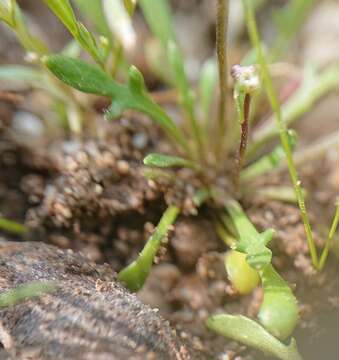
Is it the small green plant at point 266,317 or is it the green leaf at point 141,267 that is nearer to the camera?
the small green plant at point 266,317

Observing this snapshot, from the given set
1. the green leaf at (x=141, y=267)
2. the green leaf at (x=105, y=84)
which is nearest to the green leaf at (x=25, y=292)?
the green leaf at (x=141, y=267)

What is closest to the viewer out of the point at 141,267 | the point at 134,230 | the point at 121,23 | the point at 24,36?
the point at 121,23

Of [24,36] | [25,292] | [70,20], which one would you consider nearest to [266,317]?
[25,292]

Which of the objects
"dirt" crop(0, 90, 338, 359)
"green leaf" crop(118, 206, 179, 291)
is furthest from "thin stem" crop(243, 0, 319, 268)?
"green leaf" crop(118, 206, 179, 291)

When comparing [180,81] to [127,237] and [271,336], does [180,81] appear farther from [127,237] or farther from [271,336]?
[271,336]

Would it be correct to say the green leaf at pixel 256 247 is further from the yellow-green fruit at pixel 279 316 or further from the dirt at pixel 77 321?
the dirt at pixel 77 321

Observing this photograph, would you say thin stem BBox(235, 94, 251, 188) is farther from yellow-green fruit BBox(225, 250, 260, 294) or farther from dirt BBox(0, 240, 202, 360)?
dirt BBox(0, 240, 202, 360)

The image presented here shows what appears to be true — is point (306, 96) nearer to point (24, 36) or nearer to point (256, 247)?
point (256, 247)

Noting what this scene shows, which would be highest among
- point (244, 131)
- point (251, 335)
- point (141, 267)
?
point (244, 131)
